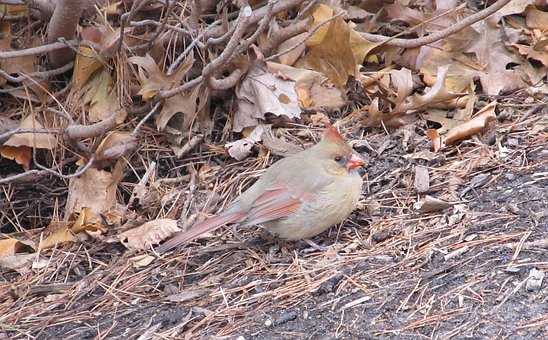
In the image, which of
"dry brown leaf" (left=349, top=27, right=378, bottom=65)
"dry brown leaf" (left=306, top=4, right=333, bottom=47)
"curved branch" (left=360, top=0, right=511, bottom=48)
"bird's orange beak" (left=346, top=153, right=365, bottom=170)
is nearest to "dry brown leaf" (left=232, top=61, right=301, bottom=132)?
"dry brown leaf" (left=306, top=4, right=333, bottom=47)

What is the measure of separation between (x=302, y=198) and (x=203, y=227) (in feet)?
1.54

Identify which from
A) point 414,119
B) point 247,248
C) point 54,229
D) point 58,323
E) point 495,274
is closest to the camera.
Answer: point 495,274

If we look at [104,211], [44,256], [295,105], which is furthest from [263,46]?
[44,256]

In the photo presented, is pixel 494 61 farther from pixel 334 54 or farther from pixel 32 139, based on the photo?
pixel 32 139

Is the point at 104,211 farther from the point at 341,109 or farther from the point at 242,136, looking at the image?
the point at 341,109

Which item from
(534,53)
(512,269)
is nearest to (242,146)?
(534,53)

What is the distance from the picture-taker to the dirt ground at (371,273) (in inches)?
127

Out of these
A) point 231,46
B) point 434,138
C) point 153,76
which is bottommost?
point 434,138

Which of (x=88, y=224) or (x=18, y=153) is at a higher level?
(x=18, y=153)

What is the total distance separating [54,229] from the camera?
14.6 feet

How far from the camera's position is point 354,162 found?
13.6ft

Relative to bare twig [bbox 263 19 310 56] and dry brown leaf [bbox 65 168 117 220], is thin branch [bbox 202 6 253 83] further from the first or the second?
dry brown leaf [bbox 65 168 117 220]

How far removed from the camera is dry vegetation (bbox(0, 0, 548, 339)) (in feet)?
11.9

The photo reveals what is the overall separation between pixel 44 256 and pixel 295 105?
1.51m
